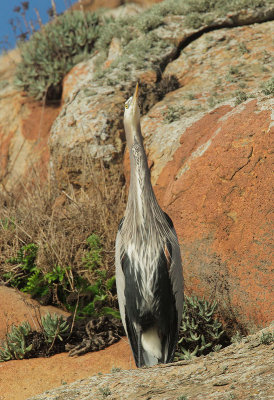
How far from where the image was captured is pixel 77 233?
6.24 m

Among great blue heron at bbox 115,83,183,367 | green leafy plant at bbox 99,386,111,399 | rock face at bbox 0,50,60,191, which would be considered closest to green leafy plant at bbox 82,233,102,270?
great blue heron at bbox 115,83,183,367

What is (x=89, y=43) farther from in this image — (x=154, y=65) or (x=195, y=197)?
(x=195, y=197)

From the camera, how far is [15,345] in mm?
4809

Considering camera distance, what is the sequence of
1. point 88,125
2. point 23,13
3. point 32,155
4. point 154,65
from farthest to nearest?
point 23,13
point 32,155
point 154,65
point 88,125

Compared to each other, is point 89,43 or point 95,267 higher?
point 89,43

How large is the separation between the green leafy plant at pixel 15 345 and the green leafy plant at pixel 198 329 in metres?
1.63

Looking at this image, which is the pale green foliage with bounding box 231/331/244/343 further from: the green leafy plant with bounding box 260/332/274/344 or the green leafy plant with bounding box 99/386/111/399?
the green leafy plant with bounding box 99/386/111/399

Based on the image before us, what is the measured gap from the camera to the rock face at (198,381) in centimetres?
243

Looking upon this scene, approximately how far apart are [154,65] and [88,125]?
1960 mm

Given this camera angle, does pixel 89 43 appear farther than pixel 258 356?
Yes

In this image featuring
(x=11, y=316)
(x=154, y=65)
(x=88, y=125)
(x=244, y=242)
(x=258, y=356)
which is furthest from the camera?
(x=154, y=65)

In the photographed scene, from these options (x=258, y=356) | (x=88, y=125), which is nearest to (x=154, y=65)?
(x=88, y=125)

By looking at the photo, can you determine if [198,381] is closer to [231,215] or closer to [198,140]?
[231,215]

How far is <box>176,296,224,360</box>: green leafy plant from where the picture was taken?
4.62 metres
